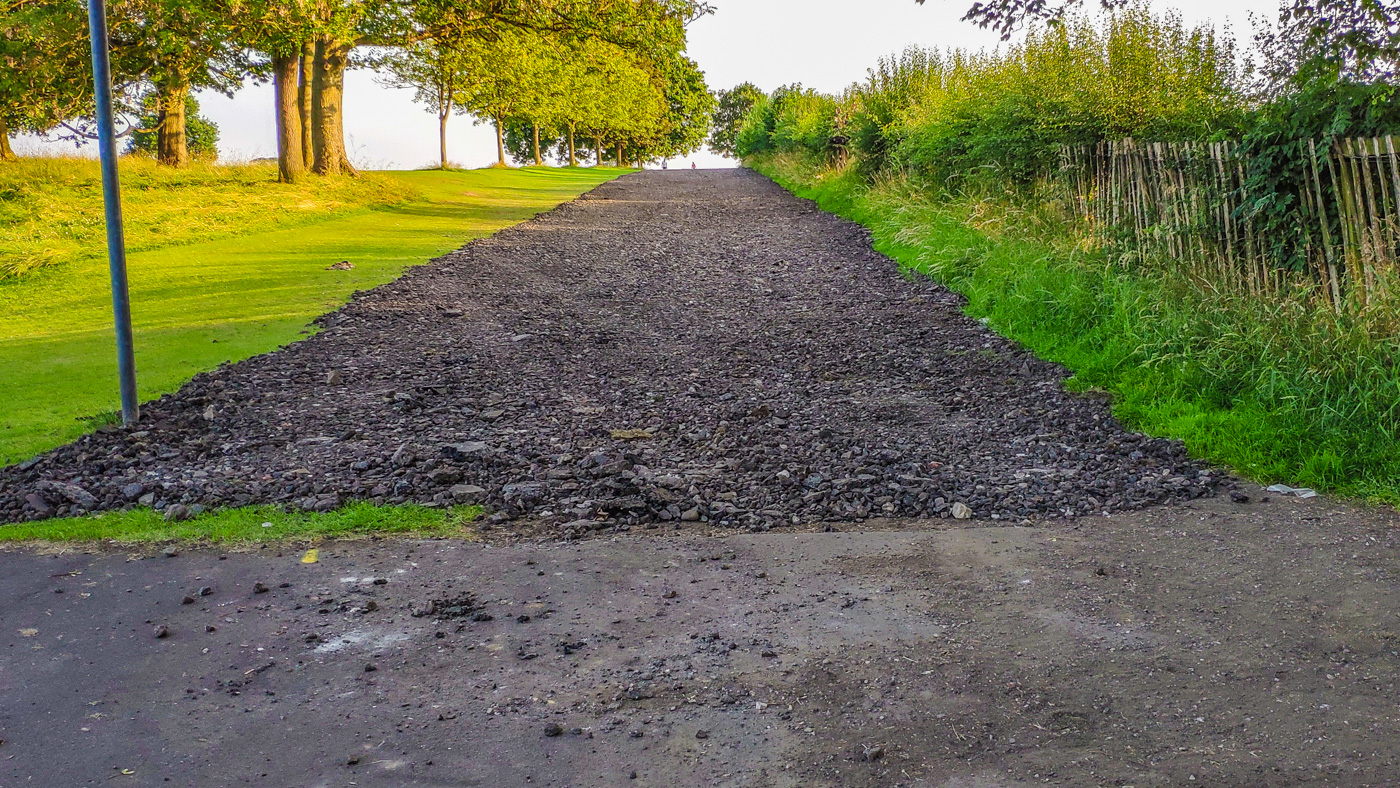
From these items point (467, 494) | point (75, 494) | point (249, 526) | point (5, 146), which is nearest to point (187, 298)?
point (75, 494)

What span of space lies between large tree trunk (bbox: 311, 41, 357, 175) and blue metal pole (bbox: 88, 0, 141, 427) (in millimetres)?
18517

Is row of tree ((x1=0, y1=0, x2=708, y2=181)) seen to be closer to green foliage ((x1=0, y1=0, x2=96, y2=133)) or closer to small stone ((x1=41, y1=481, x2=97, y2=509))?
green foliage ((x1=0, y1=0, x2=96, y2=133))

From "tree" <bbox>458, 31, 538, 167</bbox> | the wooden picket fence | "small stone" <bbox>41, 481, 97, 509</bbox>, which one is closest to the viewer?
"small stone" <bbox>41, 481, 97, 509</bbox>

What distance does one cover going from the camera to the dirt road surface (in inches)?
129

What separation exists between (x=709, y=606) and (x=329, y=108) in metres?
23.8

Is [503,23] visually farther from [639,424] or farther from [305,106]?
[639,424]

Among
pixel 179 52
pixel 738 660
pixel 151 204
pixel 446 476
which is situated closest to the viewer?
pixel 738 660

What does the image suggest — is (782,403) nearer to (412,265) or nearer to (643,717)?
(643,717)

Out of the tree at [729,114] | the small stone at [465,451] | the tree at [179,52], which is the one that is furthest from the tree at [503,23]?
the tree at [729,114]

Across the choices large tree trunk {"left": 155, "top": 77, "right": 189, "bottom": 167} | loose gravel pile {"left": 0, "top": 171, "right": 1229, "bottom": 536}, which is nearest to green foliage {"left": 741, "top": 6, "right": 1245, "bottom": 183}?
loose gravel pile {"left": 0, "top": 171, "right": 1229, "bottom": 536}

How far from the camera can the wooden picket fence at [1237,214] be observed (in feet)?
24.6

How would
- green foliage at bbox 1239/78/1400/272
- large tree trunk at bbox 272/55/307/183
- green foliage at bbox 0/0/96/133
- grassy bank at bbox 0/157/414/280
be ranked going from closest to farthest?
green foliage at bbox 1239/78/1400/272 < grassy bank at bbox 0/157/414/280 < green foliage at bbox 0/0/96/133 < large tree trunk at bbox 272/55/307/183

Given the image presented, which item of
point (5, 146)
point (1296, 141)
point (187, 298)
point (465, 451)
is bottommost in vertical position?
point (465, 451)

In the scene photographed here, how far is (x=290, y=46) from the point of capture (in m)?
20.5
